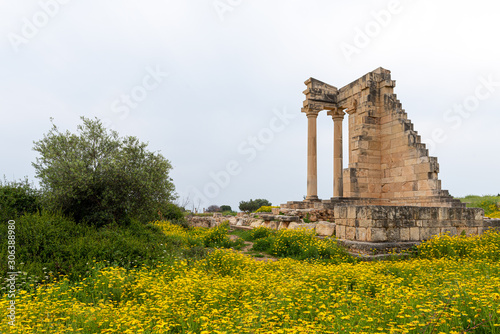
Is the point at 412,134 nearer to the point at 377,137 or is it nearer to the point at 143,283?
the point at 377,137

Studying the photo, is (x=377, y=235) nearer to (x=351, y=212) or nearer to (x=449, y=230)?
(x=351, y=212)

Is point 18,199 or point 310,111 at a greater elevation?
point 310,111

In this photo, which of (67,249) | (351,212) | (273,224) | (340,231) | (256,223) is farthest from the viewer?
(256,223)

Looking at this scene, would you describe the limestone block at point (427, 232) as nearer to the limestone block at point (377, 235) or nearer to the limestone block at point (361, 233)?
the limestone block at point (377, 235)

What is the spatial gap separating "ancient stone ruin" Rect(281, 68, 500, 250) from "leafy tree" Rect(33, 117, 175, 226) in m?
6.98

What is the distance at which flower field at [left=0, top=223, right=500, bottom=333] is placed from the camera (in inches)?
148

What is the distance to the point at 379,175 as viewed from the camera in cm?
1667

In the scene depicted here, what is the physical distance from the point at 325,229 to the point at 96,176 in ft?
27.0

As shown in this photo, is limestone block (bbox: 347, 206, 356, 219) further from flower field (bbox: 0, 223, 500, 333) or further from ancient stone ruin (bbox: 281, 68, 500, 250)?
flower field (bbox: 0, 223, 500, 333)

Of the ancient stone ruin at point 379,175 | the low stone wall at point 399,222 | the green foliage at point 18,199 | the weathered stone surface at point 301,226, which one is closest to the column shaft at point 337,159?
the ancient stone ruin at point 379,175

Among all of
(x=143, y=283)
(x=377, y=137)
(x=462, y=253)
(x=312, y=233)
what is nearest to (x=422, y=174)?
(x=377, y=137)

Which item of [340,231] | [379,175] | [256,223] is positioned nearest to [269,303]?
[340,231]

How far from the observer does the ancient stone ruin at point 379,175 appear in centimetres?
1041

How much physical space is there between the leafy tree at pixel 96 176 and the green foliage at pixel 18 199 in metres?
0.92
